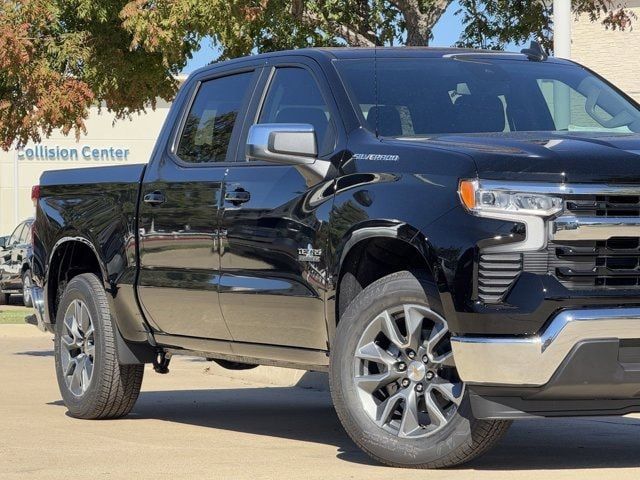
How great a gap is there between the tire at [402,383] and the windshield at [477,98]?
96 centimetres

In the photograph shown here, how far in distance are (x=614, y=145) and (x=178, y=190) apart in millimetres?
2813

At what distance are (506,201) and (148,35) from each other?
7.84 metres

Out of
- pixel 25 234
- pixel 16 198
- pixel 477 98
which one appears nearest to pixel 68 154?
pixel 16 198

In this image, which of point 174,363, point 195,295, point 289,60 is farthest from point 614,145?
point 174,363

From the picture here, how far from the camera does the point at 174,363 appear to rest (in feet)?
49.3

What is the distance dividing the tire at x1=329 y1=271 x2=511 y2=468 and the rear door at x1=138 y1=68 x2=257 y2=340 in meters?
1.31

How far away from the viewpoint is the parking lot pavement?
24.4 feet

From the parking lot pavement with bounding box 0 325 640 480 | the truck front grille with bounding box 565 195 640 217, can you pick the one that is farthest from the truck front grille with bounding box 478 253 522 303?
the parking lot pavement with bounding box 0 325 640 480

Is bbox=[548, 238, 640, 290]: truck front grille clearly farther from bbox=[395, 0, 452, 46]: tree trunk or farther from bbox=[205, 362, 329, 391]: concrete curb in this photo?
bbox=[395, 0, 452, 46]: tree trunk

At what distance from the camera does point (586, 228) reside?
6.73 meters

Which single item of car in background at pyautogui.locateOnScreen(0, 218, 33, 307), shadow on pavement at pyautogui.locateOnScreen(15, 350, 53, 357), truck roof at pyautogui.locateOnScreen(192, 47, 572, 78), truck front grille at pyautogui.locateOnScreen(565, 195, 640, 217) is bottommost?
car in background at pyautogui.locateOnScreen(0, 218, 33, 307)

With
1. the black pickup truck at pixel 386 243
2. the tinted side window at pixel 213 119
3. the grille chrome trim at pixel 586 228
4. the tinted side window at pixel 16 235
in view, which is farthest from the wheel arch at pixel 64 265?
the tinted side window at pixel 16 235

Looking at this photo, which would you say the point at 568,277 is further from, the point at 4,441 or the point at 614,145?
the point at 4,441

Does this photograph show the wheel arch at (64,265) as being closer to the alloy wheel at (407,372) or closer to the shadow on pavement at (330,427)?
the shadow on pavement at (330,427)
